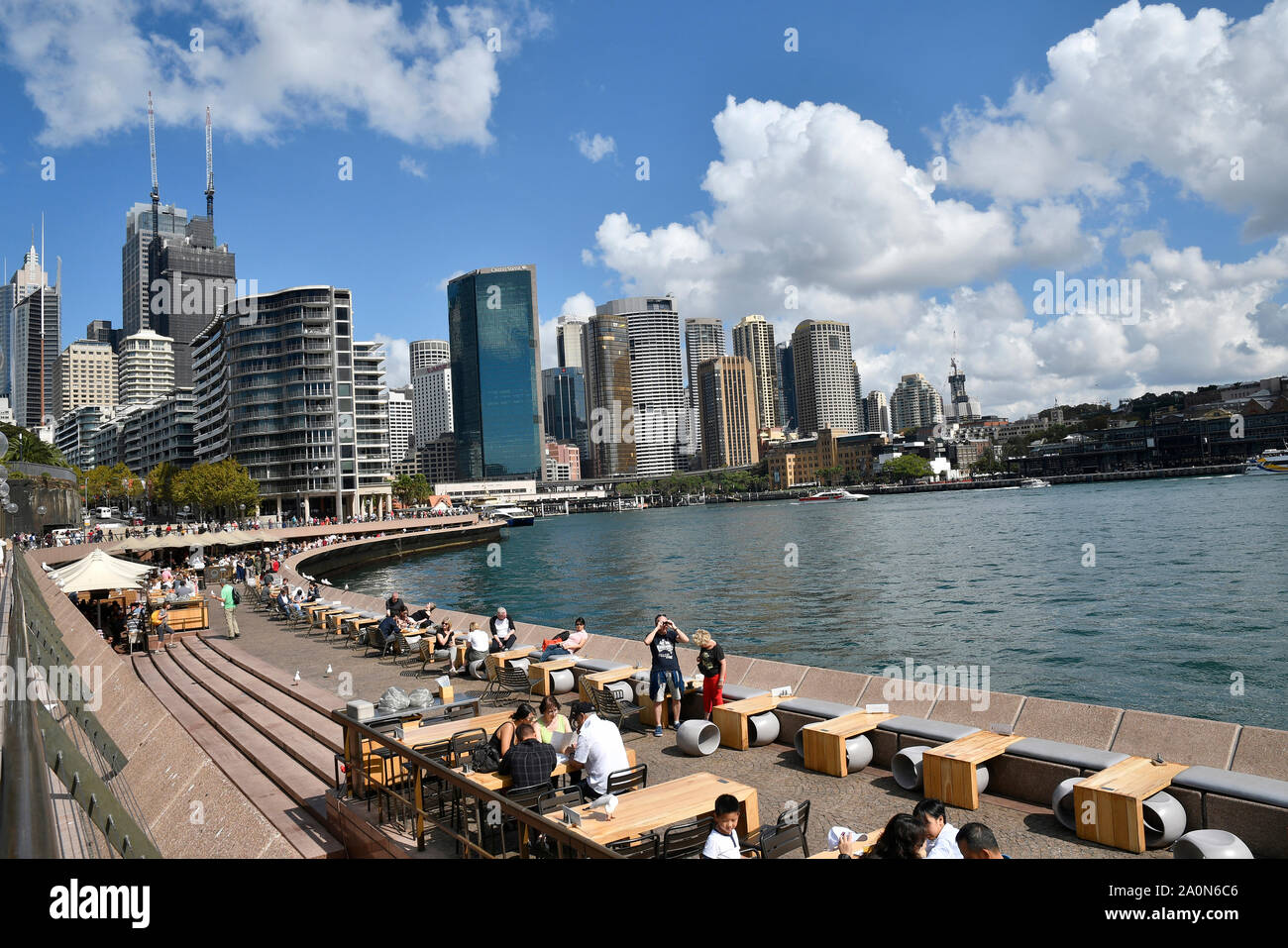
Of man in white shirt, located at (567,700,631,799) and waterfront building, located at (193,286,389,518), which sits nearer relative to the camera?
man in white shirt, located at (567,700,631,799)

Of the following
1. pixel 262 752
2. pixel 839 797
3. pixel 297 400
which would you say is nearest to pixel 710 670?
pixel 839 797

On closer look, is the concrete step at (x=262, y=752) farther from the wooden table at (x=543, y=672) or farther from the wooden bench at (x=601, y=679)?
the wooden table at (x=543, y=672)

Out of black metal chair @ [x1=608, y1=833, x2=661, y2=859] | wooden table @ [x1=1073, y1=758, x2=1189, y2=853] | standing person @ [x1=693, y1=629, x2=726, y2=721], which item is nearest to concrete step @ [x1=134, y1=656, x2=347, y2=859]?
black metal chair @ [x1=608, y1=833, x2=661, y2=859]

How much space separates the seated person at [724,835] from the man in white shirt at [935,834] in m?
1.26

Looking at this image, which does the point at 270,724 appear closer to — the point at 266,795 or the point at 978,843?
the point at 266,795

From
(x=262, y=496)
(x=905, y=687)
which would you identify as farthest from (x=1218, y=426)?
(x=905, y=687)

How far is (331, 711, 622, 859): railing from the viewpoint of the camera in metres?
4.62

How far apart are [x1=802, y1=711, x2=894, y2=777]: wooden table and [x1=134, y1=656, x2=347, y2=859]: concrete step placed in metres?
5.15

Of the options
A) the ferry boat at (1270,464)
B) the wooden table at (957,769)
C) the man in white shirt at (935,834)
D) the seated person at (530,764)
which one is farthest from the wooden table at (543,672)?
the ferry boat at (1270,464)

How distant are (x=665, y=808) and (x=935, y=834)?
2355 millimetres

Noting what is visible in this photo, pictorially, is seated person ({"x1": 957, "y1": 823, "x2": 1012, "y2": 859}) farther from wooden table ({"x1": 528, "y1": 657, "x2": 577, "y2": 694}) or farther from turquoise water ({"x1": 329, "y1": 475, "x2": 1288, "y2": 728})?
turquoise water ({"x1": 329, "y1": 475, "x2": 1288, "y2": 728})

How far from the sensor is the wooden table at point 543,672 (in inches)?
577

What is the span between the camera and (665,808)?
718 centimetres
